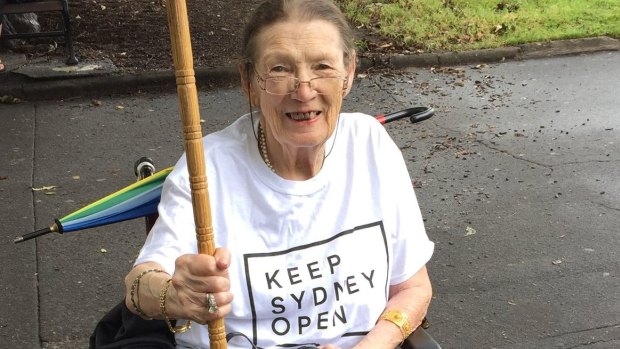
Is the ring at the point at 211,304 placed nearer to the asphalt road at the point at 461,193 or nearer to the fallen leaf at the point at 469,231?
the asphalt road at the point at 461,193

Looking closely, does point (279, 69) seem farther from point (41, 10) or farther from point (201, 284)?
point (41, 10)

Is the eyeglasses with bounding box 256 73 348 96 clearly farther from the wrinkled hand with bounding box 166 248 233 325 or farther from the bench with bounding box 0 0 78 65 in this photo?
the bench with bounding box 0 0 78 65

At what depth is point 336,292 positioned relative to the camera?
226 centimetres

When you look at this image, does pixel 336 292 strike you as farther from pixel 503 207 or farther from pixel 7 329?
pixel 503 207

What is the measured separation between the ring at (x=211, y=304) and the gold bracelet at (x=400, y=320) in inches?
27.3

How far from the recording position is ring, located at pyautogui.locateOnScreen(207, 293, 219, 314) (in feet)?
5.76

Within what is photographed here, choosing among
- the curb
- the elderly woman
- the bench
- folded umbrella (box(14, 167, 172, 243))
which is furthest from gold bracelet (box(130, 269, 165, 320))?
the bench

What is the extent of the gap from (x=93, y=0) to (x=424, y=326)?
801 cm

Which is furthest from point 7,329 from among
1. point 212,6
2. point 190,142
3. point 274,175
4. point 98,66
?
point 212,6

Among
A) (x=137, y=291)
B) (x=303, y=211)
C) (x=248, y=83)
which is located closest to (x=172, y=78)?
(x=248, y=83)

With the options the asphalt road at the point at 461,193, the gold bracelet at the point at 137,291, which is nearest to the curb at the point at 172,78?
the asphalt road at the point at 461,193

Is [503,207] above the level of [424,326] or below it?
above

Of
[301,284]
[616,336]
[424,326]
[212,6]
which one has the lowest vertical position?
[616,336]

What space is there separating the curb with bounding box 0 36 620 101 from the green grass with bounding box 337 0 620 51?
0.49ft
